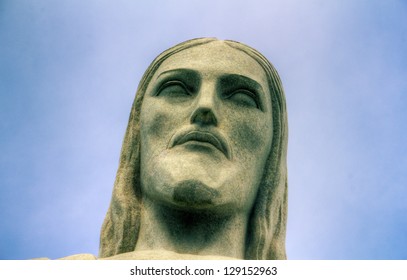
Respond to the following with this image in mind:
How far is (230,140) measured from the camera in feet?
28.0

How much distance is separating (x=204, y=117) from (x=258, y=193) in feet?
3.92

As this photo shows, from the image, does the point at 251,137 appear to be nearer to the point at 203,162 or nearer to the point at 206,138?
the point at 206,138

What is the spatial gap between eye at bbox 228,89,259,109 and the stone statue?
0.01 metres

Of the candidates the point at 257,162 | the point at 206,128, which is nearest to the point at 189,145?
the point at 206,128

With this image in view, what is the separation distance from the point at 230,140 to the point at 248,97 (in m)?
0.72

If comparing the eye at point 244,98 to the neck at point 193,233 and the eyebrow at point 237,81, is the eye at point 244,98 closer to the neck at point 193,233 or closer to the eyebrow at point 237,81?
the eyebrow at point 237,81

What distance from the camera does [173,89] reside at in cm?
899

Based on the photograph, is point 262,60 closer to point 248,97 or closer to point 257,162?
point 248,97

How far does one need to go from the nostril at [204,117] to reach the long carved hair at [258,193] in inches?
42.7

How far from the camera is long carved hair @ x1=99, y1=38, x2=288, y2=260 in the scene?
8.60 metres

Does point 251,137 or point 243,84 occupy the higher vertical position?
point 243,84

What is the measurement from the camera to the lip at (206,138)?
8.33 meters

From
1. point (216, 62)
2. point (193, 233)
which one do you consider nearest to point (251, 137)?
point (216, 62)

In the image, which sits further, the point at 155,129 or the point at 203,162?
the point at 155,129
